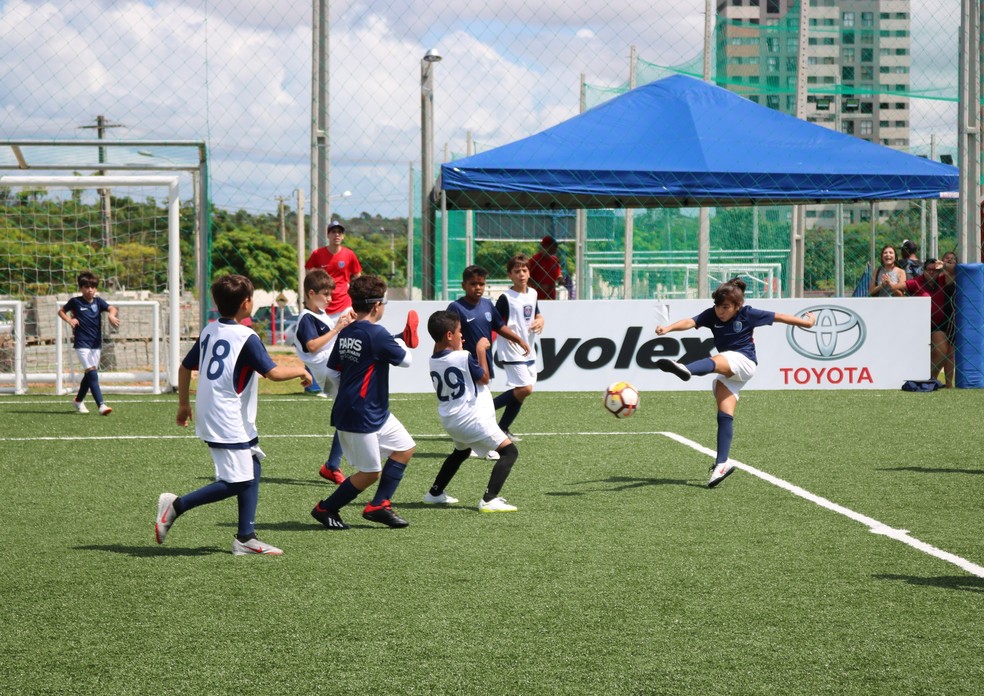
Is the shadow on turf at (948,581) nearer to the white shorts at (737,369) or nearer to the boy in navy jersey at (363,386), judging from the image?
the boy in navy jersey at (363,386)

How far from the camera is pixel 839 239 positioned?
864 inches

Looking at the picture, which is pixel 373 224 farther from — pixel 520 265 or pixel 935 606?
pixel 935 606

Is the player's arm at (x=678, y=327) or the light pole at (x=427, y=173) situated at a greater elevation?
the light pole at (x=427, y=173)

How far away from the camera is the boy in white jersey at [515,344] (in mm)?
10242

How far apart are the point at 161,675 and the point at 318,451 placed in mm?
6088

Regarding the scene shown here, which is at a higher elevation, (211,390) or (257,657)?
(211,390)

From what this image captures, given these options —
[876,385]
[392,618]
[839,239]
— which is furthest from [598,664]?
[839,239]

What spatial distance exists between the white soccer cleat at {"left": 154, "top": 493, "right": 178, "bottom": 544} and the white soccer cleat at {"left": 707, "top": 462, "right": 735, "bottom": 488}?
3679 mm

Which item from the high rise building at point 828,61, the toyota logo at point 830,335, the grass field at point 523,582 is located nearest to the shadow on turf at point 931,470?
the grass field at point 523,582

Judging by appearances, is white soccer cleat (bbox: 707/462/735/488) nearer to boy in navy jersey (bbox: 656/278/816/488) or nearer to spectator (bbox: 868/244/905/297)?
boy in navy jersey (bbox: 656/278/816/488)

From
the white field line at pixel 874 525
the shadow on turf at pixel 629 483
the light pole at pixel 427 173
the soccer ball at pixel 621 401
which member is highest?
the light pole at pixel 427 173

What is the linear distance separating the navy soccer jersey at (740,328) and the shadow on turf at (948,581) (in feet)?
10.6

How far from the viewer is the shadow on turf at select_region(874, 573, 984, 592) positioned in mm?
5055

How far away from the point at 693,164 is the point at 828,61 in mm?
6971
